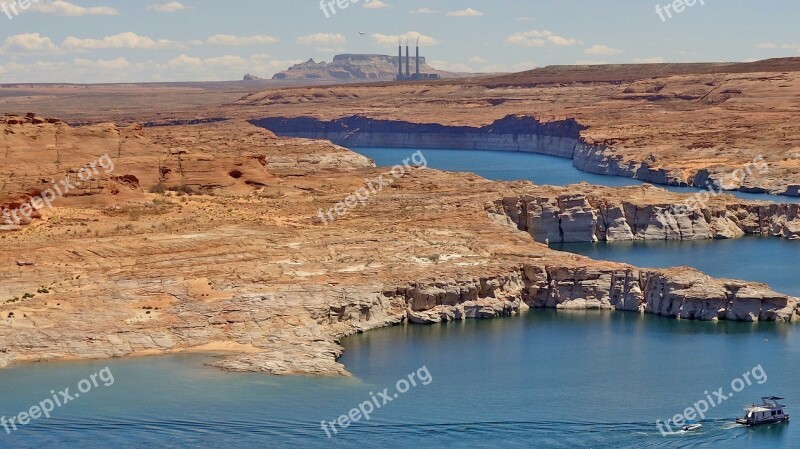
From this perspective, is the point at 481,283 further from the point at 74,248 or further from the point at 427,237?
the point at 74,248

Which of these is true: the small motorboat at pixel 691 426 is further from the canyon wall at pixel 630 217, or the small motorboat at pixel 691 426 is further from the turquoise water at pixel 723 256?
the canyon wall at pixel 630 217

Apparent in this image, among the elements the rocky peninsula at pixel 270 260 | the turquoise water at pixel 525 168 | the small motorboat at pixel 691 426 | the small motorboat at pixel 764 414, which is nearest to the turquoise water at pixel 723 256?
the rocky peninsula at pixel 270 260

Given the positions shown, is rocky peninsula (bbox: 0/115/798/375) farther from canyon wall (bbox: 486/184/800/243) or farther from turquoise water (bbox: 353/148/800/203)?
turquoise water (bbox: 353/148/800/203)

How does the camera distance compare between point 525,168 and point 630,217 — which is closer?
point 630,217

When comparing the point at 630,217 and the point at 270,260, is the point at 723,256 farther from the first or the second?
the point at 270,260

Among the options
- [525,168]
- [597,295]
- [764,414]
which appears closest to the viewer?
[764,414]

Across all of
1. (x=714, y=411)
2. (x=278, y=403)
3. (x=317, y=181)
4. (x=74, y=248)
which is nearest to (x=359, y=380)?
(x=278, y=403)

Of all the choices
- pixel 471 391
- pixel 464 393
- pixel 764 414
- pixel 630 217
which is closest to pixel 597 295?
pixel 471 391
